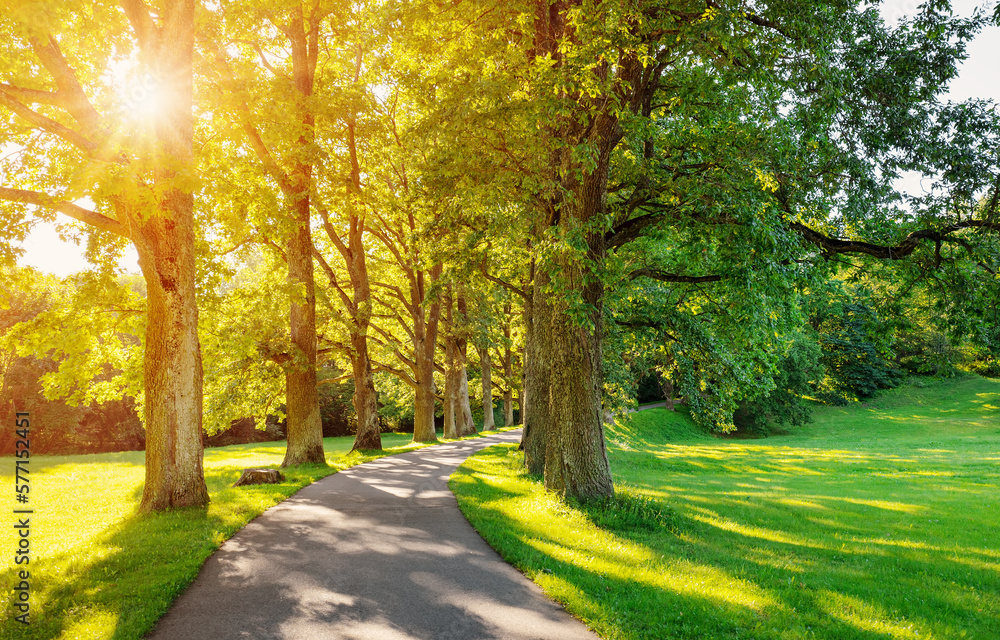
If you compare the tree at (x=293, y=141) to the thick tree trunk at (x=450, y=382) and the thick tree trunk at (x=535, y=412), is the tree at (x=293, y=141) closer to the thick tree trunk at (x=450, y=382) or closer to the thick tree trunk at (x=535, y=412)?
the thick tree trunk at (x=535, y=412)

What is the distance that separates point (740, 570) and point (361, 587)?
471 cm

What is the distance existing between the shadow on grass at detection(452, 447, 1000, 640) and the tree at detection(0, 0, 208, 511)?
559 cm

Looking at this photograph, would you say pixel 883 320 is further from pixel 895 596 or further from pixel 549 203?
pixel 549 203

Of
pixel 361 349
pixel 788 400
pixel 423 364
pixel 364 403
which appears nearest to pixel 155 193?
pixel 361 349

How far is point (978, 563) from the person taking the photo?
813 centimetres

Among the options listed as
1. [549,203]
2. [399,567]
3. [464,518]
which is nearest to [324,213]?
[549,203]

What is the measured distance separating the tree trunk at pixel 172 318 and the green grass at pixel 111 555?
78 centimetres

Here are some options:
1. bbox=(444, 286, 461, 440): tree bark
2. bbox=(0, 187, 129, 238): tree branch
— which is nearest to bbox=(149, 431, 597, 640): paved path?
bbox=(0, 187, 129, 238): tree branch

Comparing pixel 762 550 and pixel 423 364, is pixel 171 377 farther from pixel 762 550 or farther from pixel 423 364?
pixel 423 364

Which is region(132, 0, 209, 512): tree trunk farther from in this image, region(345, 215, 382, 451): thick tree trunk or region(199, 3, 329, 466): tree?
region(345, 215, 382, 451): thick tree trunk

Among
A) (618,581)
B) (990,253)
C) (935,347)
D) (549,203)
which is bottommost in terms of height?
(618,581)

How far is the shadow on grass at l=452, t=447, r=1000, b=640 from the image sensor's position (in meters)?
5.20

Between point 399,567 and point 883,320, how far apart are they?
973 cm

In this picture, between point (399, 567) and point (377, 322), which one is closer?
point (399, 567)
